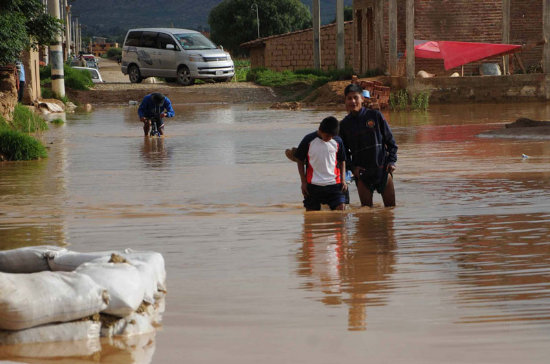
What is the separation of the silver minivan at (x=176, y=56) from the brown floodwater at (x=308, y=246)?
18.1m

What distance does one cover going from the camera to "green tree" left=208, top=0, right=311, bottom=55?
98875 millimetres

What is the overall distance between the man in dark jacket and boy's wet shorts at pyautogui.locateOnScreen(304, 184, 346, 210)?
1.12ft

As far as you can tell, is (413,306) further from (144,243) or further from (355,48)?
(355,48)

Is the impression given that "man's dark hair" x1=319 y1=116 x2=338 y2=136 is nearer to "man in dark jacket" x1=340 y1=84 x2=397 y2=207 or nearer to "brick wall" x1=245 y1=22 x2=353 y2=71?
"man in dark jacket" x1=340 y1=84 x2=397 y2=207

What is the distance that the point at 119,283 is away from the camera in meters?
5.07

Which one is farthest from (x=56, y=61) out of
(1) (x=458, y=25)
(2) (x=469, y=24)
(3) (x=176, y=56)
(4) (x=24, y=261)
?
(4) (x=24, y=261)

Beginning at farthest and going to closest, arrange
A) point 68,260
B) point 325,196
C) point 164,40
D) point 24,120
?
1. point 164,40
2. point 24,120
3. point 325,196
4. point 68,260

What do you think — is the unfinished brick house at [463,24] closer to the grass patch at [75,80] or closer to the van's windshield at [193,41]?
the van's windshield at [193,41]

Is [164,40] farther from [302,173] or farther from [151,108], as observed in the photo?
[302,173]

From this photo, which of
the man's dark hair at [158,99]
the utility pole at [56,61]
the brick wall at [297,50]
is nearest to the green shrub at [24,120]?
the man's dark hair at [158,99]

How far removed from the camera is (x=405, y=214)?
366 inches

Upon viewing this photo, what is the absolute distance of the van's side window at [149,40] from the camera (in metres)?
35.2

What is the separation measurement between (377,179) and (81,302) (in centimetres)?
502

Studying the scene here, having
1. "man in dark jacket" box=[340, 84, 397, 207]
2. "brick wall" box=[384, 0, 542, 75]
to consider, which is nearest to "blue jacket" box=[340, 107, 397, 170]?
"man in dark jacket" box=[340, 84, 397, 207]
